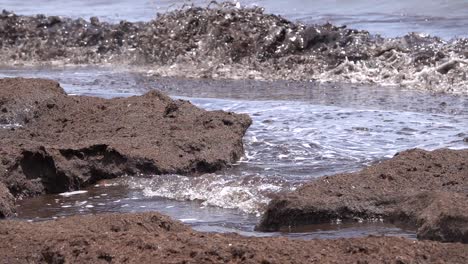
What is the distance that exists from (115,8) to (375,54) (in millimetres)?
9354

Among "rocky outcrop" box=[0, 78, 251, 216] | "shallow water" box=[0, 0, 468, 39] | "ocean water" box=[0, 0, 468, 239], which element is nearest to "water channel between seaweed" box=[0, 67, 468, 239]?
"ocean water" box=[0, 0, 468, 239]

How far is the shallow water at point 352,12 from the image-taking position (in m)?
15.3

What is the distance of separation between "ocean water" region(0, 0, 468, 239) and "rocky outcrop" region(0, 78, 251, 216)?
0.13m

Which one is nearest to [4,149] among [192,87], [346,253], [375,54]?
[346,253]

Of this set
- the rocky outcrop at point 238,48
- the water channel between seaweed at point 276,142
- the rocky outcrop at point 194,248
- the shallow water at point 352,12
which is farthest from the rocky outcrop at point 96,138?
the shallow water at point 352,12

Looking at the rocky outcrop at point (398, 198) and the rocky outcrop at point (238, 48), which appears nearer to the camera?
the rocky outcrop at point (398, 198)

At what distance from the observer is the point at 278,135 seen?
7.99 metres

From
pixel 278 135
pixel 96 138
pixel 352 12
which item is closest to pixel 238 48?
pixel 352 12

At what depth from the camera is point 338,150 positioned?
289 inches

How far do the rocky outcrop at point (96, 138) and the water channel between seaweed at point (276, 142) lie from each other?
0.12m

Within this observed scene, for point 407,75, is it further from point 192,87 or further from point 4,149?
point 4,149

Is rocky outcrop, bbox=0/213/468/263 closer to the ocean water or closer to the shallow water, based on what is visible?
the ocean water

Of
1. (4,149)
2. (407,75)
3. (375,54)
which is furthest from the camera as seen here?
(375,54)

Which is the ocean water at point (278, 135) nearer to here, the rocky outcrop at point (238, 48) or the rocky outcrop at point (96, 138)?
the rocky outcrop at point (96, 138)
